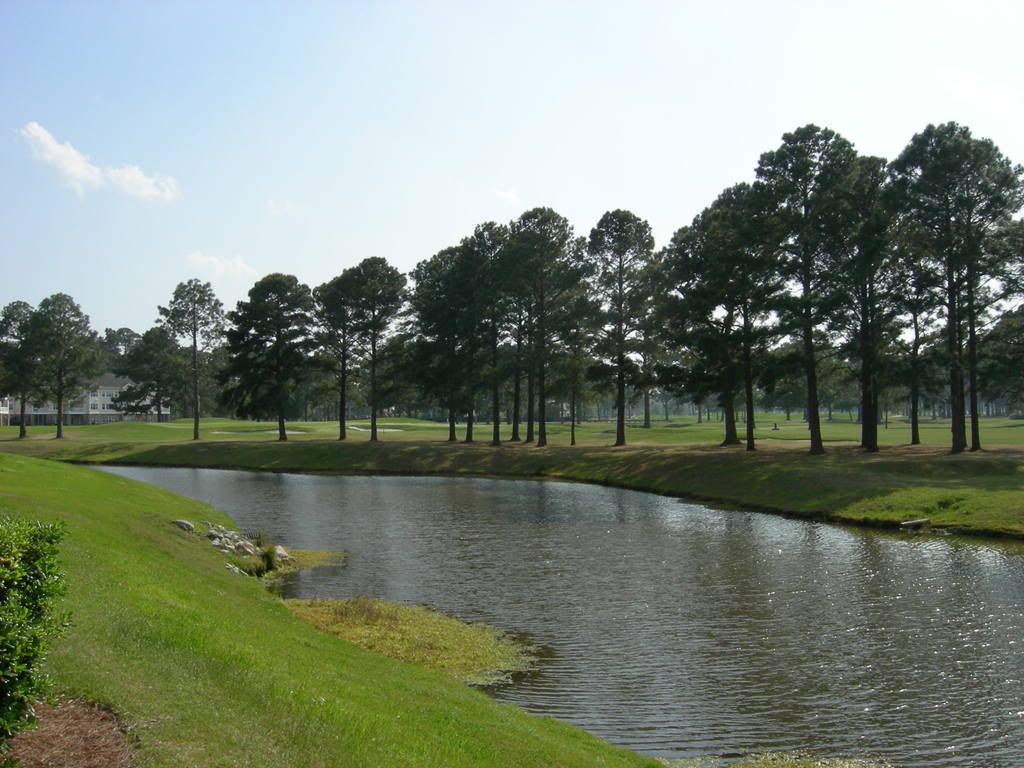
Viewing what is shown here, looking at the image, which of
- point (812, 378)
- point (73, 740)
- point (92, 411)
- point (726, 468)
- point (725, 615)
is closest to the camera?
point (73, 740)

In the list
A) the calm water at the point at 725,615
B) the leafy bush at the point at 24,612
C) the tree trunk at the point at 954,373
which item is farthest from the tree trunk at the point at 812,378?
the leafy bush at the point at 24,612

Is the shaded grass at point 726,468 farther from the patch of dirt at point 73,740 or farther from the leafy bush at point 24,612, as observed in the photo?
the leafy bush at point 24,612

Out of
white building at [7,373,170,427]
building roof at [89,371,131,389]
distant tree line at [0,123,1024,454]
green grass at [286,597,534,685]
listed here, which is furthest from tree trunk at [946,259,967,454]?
building roof at [89,371,131,389]

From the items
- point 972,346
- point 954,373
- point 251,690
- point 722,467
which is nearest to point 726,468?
point 722,467

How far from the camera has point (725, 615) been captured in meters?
22.7

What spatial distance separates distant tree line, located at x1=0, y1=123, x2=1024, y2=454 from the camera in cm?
5272

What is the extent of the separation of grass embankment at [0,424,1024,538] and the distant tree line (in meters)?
4.88

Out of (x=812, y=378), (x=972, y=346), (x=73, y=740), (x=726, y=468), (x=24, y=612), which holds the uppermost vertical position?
(x=972, y=346)

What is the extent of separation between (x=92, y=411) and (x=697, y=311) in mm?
157413

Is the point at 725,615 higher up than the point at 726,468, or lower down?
lower down

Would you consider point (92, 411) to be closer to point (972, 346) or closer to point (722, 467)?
point (722, 467)

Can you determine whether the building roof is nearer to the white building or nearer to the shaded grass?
the white building

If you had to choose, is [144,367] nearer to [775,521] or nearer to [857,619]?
[775,521]

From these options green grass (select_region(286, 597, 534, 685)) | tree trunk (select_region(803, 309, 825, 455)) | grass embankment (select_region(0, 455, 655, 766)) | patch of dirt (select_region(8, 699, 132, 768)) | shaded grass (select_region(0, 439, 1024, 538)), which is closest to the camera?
patch of dirt (select_region(8, 699, 132, 768))
